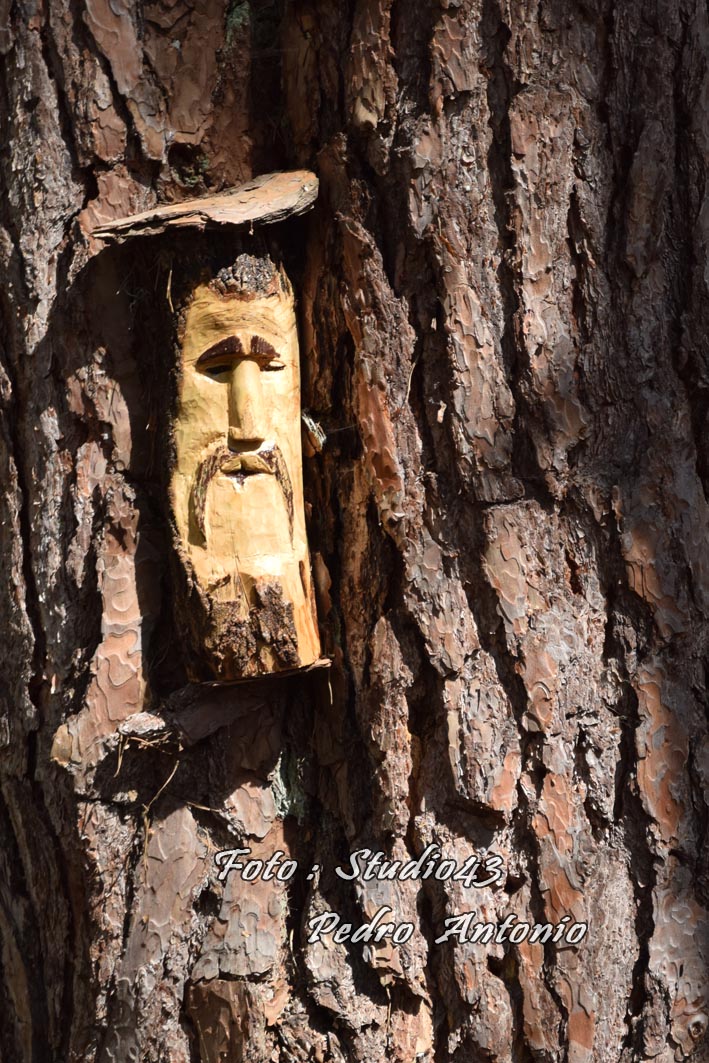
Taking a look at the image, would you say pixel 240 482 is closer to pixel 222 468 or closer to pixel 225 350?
pixel 222 468

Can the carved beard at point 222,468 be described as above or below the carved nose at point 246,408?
below

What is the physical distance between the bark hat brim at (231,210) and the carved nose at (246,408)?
22 cm

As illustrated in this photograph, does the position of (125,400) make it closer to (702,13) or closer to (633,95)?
(633,95)

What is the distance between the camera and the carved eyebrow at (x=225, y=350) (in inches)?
60.4

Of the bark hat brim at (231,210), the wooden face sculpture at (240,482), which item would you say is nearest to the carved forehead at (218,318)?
the wooden face sculpture at (240,482)

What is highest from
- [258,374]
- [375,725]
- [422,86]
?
[422,86]

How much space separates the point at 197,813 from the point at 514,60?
1355mm

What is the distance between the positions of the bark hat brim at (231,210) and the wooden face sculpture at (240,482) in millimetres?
84

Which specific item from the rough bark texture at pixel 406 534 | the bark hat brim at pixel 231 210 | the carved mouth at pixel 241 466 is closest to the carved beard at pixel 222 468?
the carved mouth at pixel 241 466

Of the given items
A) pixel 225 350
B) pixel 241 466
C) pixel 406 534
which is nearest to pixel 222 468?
pixel 241 466

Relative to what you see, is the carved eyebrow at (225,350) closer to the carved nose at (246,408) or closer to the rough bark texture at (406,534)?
the carved nose at (246,408)

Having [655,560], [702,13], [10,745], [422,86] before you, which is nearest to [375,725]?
[655,560]

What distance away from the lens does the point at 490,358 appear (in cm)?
156

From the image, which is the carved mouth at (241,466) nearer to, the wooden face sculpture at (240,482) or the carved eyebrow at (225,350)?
the wooden face sculpture at (240,482)
